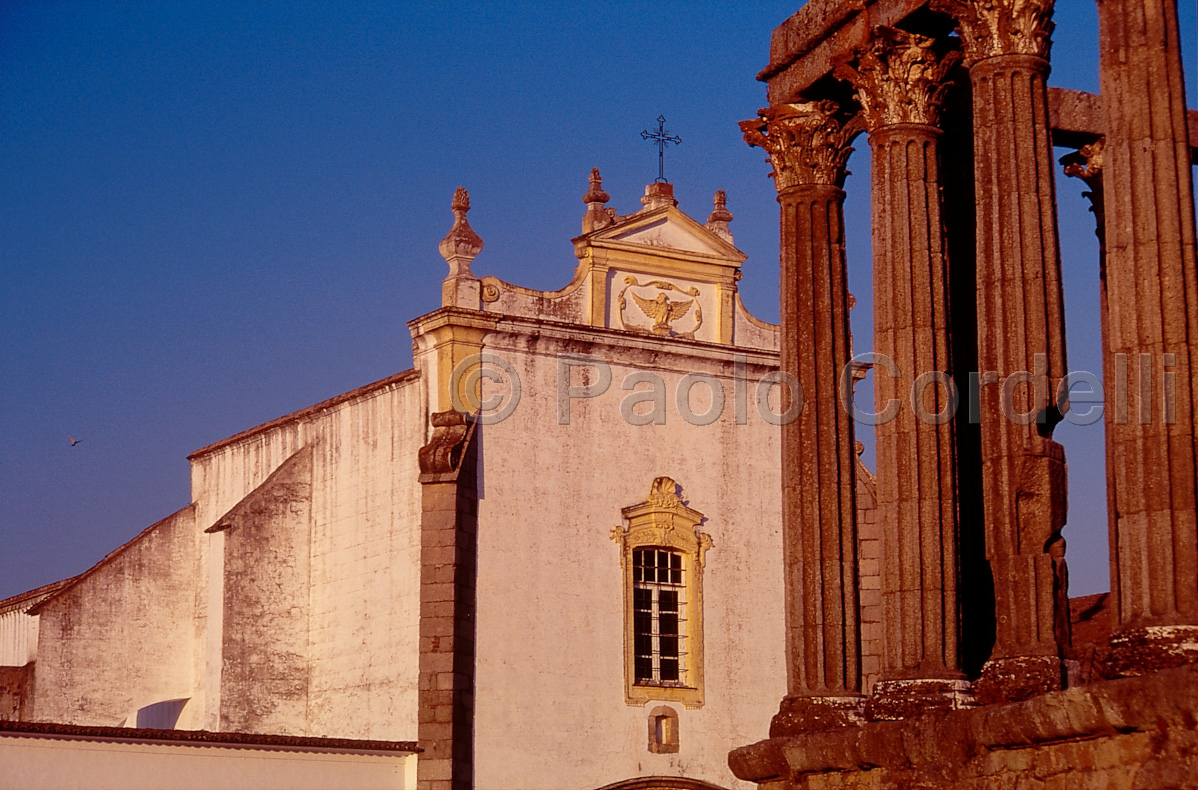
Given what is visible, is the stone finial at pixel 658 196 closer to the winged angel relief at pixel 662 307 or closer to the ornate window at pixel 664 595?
the winged angel relief at pixel 662 307

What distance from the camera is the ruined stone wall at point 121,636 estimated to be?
26312mm

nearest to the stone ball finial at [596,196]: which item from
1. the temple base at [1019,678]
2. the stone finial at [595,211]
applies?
the stone finial at [595,211]

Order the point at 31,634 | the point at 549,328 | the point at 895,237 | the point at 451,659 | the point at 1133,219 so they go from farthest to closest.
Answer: the point at 31,634 → the point at 549,328 → the point at 451,659 → the point at 895,237 → the point at 1133,219

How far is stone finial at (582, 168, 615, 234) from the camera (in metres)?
25.4

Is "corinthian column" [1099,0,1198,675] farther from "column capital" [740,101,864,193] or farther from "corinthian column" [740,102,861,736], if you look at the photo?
"column capital" [740,101,864,193]

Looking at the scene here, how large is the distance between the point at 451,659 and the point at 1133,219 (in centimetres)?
1330

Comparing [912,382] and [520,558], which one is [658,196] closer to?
[520,558]

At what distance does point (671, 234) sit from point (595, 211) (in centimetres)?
116

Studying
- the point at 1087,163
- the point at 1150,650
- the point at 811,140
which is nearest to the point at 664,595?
the point at 811,140

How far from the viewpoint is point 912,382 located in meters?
13.2

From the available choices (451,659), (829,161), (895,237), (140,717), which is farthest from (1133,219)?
(140,717)

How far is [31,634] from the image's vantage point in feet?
87.3

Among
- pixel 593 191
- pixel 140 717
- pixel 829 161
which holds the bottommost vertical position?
pixel 140 717

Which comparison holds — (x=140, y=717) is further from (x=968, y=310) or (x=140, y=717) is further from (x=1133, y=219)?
(x=1133, y=219)
